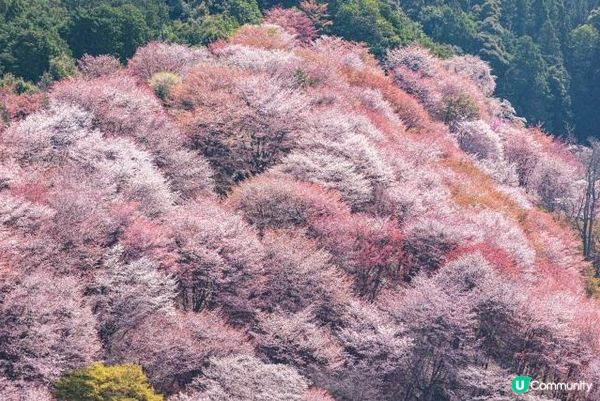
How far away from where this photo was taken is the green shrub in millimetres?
41812

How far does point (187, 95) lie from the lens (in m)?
40.0

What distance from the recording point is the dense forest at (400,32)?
4688 centimetres

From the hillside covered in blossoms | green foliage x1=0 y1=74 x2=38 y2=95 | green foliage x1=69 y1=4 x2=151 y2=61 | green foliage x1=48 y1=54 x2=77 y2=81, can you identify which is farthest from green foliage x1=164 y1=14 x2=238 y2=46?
green foliage x1=0 y1=74 x2=38 y2=95

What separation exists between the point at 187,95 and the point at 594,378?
24489 millimetres

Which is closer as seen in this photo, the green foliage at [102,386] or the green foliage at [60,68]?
the green foliage at [102,386]

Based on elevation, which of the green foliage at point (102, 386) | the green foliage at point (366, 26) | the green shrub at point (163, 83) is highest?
the green shrub at point (163, 83)

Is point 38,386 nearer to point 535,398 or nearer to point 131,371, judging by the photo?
point 131,371

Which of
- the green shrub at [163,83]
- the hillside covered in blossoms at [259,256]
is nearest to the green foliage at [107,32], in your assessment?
the hillside covered in blossoms at [259,256]

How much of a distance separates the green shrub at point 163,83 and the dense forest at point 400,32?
5572 millimetres

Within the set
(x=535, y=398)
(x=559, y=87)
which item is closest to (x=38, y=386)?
(x=535, y=398)

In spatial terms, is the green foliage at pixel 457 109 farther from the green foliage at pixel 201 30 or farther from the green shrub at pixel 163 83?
the green shrub at pixel 163 83

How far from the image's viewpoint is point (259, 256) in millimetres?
27031

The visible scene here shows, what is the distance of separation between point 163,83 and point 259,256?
18.4 m

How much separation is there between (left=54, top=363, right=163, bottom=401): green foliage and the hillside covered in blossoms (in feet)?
0.19
